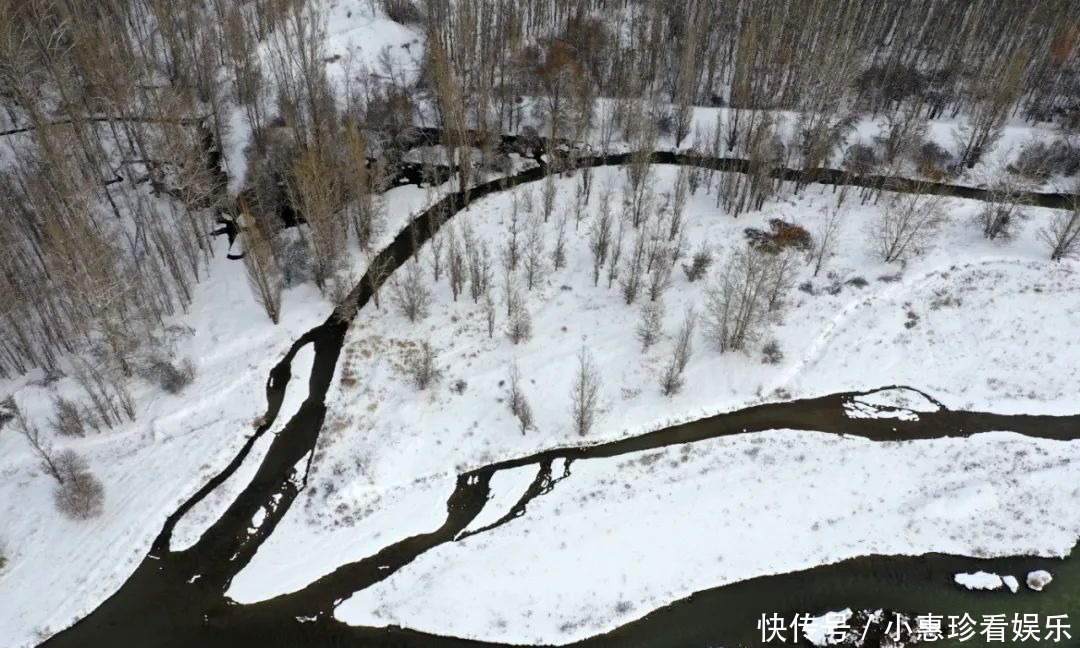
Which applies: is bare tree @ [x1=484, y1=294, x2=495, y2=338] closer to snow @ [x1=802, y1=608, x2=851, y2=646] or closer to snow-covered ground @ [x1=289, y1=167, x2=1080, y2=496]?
snow-covered ground @ [x1=289, y1=167, x2=1080, y2=496]

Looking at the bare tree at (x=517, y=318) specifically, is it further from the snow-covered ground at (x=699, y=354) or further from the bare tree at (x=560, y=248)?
the bare tree at (x=560, y=248)

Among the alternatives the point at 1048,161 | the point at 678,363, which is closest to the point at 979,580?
the point at 678,363

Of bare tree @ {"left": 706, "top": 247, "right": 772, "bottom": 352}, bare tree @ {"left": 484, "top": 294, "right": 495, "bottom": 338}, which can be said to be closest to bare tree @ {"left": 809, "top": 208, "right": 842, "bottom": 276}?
bare tree @ {"left": 706, "top": 247, "right": 772, "bottom": 352}

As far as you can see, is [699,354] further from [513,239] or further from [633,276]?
[513,239]

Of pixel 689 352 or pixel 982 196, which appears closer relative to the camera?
pixel 689 352

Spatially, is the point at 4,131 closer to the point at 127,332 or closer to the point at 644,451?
the point at 127,332

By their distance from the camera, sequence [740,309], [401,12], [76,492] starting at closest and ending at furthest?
1. [76,492]
2. [740,309]
3. [401,12]

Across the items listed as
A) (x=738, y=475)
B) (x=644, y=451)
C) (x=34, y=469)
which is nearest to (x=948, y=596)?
(x=738, y=475)
